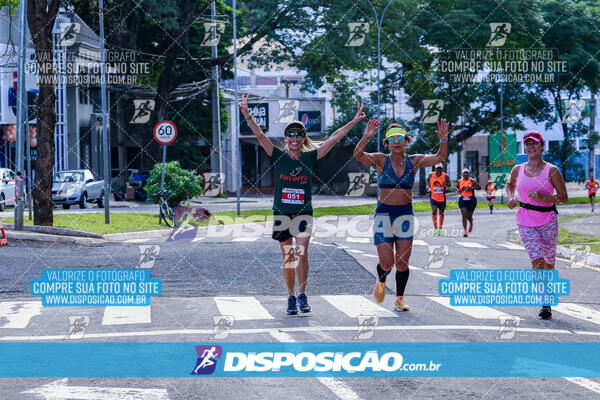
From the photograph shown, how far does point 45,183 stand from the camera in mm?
20859

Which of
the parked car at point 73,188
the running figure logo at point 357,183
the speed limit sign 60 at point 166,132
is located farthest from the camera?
the running figure logo at point 357,183

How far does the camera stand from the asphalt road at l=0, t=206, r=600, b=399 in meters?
5.81

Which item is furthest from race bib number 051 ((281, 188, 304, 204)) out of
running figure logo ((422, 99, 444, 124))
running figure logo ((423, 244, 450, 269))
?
running figure logo ((422, 99, 444, 124))

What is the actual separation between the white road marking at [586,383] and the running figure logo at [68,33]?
33.8m

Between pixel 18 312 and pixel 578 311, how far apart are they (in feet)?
20.6

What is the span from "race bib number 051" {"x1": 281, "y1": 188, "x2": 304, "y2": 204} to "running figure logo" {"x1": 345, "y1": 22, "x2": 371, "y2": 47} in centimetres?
2948

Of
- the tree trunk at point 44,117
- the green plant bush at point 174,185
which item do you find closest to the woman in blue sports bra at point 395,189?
the tree trunk at point 44,117

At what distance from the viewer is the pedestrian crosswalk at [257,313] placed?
8492 mm

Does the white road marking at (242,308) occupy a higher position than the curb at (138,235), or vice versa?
the white road marking at (242,308)

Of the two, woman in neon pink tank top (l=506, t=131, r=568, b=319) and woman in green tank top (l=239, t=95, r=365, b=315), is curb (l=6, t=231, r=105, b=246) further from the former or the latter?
woman in neon pink tank top (l=506, t=131, r=568, b=319)

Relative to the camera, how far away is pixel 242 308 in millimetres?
9547

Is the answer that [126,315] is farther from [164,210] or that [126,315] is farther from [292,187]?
[164,210]

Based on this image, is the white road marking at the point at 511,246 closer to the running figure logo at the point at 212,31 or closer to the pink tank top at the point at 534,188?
the pink tank top at the point at 534,188

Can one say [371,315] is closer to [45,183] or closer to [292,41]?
[45,183]
